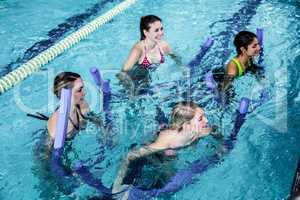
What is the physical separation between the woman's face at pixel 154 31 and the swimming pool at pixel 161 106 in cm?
61

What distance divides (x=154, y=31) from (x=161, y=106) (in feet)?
3.06

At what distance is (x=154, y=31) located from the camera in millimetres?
4676

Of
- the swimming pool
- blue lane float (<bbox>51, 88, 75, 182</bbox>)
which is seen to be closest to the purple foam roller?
the swimming pool

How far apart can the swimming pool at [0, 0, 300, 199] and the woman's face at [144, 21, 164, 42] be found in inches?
24.2

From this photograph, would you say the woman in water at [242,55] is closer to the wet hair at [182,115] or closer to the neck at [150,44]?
the neck at [150,44]

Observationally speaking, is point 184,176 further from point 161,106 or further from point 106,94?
point 106,94

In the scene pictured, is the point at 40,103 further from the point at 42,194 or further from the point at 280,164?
the point at 280,164

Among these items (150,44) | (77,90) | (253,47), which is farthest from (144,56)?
(77,90)

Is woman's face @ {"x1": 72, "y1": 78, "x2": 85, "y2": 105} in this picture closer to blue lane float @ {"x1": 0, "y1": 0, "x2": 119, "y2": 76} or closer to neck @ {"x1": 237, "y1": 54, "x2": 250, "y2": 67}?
neck @ {"x1": 237, "y1": 54, "x2": 250, "y2": 67}

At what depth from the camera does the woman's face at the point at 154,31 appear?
4.66 m

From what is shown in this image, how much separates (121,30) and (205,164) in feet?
13.2

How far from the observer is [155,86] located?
4.94 m

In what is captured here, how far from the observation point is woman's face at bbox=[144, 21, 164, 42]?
4.66 metres

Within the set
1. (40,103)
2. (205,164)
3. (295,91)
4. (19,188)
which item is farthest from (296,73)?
(19,188)
